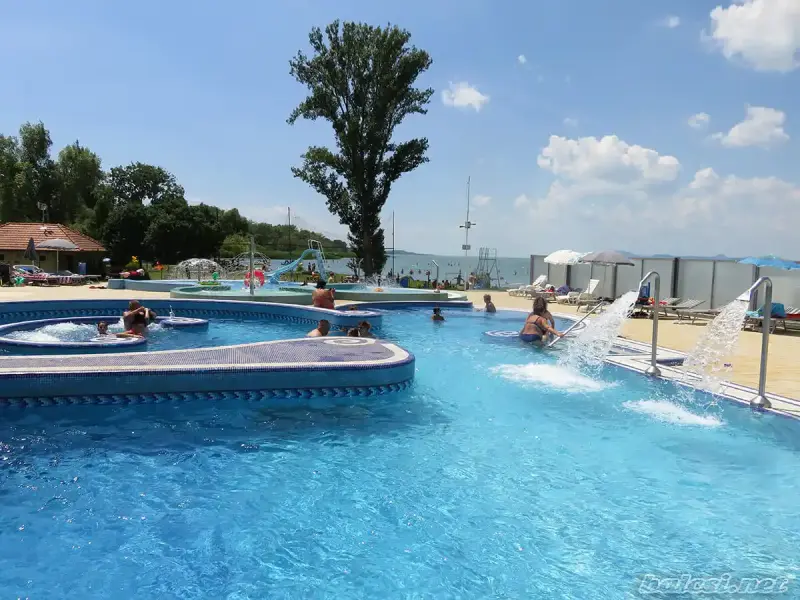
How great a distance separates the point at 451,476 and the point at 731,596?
2284 mm

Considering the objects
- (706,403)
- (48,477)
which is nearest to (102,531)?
(48,477)

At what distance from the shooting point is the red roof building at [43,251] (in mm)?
29781

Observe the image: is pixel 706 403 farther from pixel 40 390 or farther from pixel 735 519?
pixel 40 390

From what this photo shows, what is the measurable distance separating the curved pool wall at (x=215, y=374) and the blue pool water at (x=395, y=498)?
0.65 ft

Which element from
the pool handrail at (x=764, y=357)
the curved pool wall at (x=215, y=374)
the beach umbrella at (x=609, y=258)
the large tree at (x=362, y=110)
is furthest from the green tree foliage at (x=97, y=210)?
the pool handrail at (x=764, y=357)

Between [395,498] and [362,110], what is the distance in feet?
88.5

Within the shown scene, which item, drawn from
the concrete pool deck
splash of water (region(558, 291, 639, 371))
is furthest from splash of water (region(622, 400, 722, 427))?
splash of water (region(558, 291, 639, 371))

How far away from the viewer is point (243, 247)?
149ft

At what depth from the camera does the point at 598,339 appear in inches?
419

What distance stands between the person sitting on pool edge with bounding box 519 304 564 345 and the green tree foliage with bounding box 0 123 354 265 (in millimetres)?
20112

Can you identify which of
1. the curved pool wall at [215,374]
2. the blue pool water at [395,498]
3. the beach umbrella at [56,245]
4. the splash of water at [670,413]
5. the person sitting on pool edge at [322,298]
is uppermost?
the beach umbrella at [56,245]

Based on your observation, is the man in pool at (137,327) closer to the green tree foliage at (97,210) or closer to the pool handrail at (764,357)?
the pool handrail at (764,357)

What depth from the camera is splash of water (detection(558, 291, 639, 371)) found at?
30.7ft

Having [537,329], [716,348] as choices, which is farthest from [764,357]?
[537,329]
